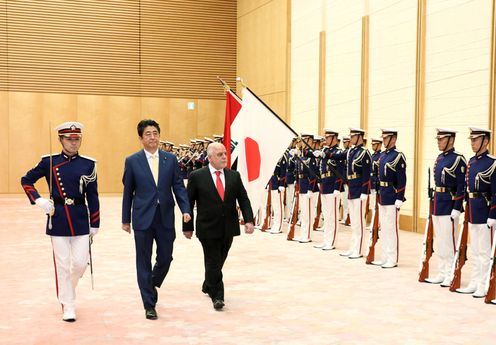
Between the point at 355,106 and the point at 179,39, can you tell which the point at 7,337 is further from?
the point at 179,39

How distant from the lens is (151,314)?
5.34 m

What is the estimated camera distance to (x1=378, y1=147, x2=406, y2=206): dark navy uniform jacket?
7.75 metres

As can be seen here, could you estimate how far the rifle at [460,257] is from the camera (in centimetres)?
650

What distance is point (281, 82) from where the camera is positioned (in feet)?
56.7

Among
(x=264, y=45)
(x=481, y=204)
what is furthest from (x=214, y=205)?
(x=264, y=45)

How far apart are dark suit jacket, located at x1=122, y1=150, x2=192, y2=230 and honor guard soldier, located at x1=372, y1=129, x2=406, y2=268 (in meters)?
3.18

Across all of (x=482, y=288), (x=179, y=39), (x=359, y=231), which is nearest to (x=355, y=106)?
(x=359, y=231)

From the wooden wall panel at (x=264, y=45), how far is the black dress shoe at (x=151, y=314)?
39.8 ft

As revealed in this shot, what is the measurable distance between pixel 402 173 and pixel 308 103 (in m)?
8.18

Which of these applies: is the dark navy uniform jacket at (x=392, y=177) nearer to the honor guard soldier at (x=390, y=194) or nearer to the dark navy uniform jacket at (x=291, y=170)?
the honor guard soldier at (x=390, y=194)

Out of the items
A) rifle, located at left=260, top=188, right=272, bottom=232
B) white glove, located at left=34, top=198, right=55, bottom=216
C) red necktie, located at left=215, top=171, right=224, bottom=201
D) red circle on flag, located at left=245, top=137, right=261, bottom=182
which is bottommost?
rifle, located at left=260, top=188, right=272, bottom=232

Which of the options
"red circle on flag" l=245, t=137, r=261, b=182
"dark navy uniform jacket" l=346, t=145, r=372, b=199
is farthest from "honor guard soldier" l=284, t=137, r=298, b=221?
"red circle on flag" l=245, t=137, r=261, b=182

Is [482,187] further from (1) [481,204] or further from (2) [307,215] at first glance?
(2) [307,215]

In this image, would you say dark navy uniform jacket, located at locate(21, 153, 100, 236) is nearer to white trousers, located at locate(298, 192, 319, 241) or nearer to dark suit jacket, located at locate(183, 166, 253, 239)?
dark suit jacket, located at locate(183, 166, 253, 239)
